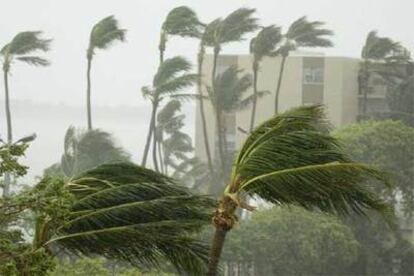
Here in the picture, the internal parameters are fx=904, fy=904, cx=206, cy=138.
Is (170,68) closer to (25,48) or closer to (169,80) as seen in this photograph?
(169,80)

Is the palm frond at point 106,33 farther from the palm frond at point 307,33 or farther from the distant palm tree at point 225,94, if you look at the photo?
the palm frond at point 307,33

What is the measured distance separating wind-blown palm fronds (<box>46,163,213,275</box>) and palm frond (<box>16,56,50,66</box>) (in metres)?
15.6

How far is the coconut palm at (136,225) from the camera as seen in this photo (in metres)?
3.90

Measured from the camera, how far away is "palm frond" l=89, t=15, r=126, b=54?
19281 millimetres

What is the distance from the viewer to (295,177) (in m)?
3.76

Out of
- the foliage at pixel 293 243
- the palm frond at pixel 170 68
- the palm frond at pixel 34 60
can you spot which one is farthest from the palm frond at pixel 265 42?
the foliage at pixel 293 243

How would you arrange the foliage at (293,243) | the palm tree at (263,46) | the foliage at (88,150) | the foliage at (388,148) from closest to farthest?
the foliage at (293,243), the foliage at (388,148), the foliage at (88,150), the palm tree at (263,46)

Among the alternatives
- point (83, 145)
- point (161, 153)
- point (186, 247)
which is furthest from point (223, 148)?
point (186, 247)

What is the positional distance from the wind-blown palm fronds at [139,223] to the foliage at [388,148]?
41.0 ft

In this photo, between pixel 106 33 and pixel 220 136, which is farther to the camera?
pixel 220 136

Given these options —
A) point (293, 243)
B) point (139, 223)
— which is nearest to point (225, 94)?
point (293, 243)

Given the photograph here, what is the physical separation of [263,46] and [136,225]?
19143 mm

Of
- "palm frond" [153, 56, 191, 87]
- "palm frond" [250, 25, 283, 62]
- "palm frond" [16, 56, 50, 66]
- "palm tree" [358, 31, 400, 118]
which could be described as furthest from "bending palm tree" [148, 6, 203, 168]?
"palm tree" [358, 31, 400, 118]

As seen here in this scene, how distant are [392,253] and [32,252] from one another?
1618 cm
